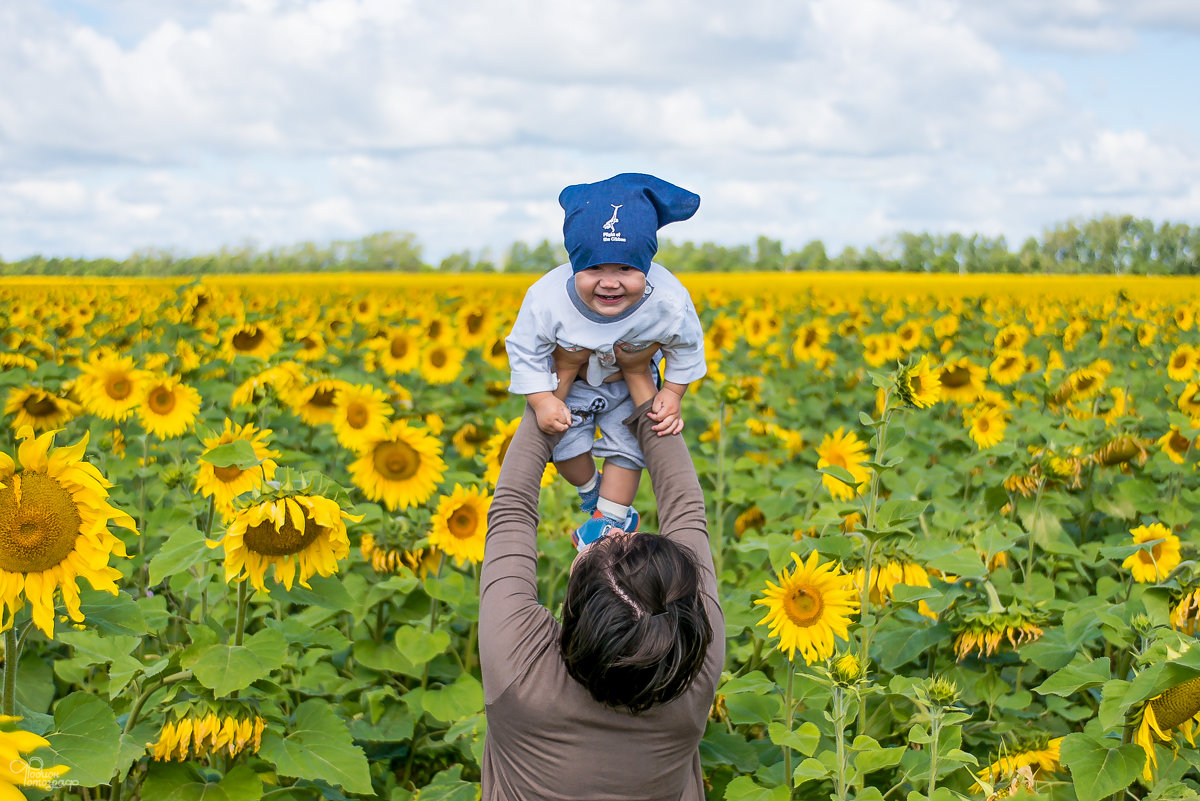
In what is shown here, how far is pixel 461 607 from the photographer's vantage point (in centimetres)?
347

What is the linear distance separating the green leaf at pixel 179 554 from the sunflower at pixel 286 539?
0.29 ft

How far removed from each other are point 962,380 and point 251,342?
466 centimetres

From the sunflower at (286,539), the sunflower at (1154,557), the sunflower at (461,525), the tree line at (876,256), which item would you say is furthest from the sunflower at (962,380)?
the tree line at (876,256)

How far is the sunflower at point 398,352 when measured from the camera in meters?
7.10

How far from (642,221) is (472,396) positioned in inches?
188

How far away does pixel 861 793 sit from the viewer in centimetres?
240

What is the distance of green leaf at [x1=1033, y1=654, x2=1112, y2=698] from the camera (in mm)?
2484

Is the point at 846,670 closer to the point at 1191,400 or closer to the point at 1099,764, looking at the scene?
the point at 1099,764

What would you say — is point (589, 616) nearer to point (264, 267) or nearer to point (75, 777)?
point (75, 777)

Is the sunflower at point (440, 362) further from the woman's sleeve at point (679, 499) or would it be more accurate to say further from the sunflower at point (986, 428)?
the woman's sleeve at point (679, 499)

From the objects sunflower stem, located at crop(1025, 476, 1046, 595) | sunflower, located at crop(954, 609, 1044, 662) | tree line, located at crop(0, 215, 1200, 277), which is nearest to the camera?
sunflower, located at crop(954, 609, 1044, 662)

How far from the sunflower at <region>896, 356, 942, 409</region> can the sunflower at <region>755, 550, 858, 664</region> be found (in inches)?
21.1

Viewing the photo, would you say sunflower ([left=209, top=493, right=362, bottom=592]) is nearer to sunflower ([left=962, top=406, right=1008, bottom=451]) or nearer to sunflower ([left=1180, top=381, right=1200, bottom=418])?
A: sunflower ([left=962, top=406, right=1008, bottom=451])

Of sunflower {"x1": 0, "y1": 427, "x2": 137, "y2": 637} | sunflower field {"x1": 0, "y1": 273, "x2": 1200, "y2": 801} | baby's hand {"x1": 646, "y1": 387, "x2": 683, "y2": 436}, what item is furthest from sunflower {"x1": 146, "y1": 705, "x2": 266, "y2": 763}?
baby's hand {"x1": 646, "y1": 387, "x2": 683, "y2": 436}
